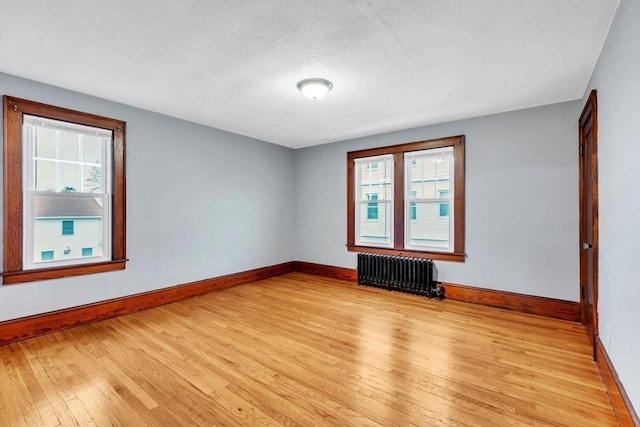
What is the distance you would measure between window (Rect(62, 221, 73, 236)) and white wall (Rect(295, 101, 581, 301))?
4.69m

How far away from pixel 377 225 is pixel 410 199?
78 cm

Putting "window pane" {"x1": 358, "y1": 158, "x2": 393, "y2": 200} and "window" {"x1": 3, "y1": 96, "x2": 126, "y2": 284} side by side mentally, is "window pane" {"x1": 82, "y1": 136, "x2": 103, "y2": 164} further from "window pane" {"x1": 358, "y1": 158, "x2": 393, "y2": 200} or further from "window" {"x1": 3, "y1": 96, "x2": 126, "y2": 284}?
"window pane" {"x1": 358, "y1": 158, "x2": 393, "y2": 200}

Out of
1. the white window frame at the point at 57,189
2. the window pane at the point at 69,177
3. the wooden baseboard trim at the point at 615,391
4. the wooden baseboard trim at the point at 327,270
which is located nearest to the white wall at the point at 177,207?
the white window frame at the point at 57,189

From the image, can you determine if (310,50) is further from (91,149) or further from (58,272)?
(58,272)

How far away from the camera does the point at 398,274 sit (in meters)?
4.75

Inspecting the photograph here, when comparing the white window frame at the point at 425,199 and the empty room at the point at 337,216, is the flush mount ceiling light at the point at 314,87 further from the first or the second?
the white window frame at the point at 425,199

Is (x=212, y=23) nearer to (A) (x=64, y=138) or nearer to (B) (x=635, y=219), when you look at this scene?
(A) (x=64, y=138)

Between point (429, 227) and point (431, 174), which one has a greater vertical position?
point (431, 174)

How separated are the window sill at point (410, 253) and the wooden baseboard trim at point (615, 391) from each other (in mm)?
1949

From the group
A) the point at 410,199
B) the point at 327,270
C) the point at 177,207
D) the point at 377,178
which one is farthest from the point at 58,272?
the point at 410,199

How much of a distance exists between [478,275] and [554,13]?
3.18m

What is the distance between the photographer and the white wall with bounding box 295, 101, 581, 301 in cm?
358

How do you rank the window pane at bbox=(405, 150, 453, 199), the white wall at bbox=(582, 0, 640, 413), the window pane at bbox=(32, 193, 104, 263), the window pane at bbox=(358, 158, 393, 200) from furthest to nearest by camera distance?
the window pane at bbox=(358, 158, 393, 200), the window pane at bbox=(405, 150, 453, 199), the window pane at bbox=(32, 193, 104, 263), the white wall at bbox=(582, 0, 640, 413)

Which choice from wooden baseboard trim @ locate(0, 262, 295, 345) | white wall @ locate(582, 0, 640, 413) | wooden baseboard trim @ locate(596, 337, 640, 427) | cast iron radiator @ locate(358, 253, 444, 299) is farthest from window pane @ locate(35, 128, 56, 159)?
wooden baseboard trim @ locate(596, 337, 640, 427)
